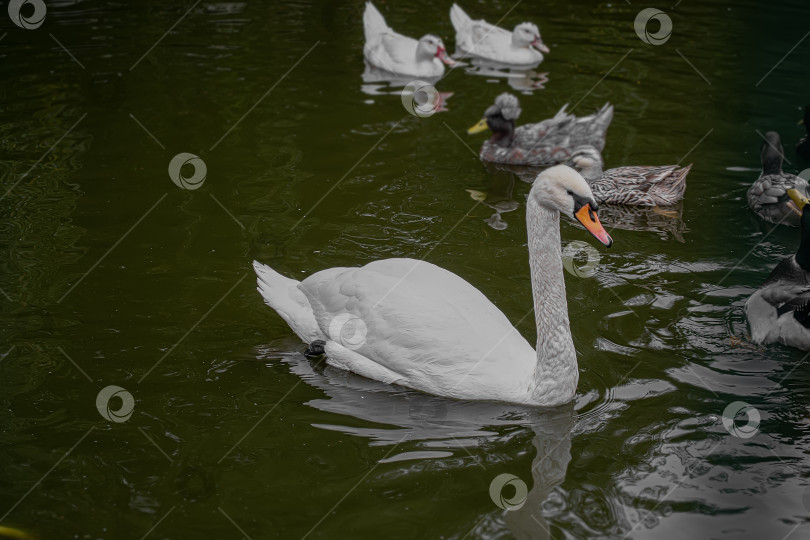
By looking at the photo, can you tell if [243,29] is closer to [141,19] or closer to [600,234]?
[141,19]

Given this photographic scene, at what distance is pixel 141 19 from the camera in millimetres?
14594

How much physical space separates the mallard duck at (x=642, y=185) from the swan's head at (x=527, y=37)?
4.44 m

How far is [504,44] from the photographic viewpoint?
12.8 meters

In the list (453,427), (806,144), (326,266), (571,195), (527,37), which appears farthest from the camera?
(527,37)

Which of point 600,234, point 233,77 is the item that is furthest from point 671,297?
point 233,77

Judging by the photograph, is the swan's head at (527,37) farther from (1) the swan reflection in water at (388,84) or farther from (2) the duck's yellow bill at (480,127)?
(2) the duck's yellow bill at (480,127)

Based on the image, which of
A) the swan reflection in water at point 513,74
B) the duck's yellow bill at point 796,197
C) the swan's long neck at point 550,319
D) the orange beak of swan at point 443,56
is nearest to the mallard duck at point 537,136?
the swan reflection in water at point 513,74

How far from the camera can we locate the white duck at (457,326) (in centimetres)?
524

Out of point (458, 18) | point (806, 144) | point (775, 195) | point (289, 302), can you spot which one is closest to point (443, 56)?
point (458, 18)

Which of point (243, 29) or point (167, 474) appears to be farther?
point (243, 29)

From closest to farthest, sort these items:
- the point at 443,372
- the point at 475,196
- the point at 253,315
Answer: the point at 443,372, the point at 253,315, the point at 475,196

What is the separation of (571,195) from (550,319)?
0.76m

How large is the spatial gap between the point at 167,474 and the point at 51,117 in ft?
22.7

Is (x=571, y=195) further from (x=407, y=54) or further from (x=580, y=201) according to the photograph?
(x=407, y=54)
